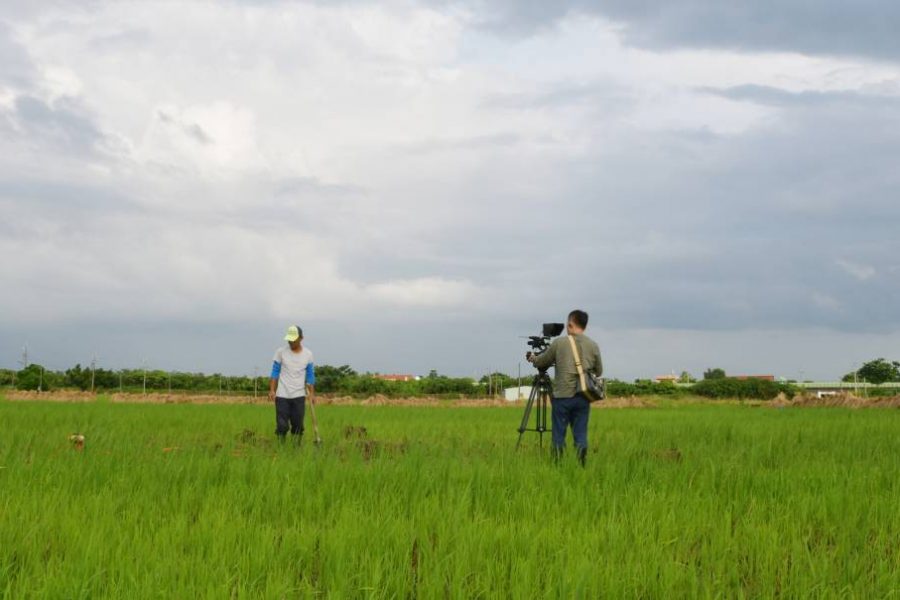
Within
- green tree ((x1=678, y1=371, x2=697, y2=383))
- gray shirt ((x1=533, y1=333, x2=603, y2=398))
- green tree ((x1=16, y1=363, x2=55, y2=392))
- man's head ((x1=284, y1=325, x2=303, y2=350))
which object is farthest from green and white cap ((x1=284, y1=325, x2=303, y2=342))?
green tree ((x1=678, y1=371, x2=697, y2=383))

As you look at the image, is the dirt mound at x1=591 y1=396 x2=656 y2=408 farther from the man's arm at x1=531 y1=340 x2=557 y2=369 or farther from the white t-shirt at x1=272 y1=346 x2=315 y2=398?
the man's arm at x1=531 y1=340 x2=557 y2=369

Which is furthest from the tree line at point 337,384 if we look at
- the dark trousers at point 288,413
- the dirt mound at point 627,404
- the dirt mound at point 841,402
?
the dark trousers at point 288,413

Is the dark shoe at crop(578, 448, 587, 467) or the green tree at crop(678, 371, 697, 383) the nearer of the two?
the dark shoe at crop(578, 448, 587, 467)

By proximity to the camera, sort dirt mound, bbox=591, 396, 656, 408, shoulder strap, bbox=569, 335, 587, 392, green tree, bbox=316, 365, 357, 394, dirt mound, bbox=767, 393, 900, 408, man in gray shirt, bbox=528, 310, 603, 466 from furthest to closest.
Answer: green tree, bbox=316, 365, 357, 394 < dirt mound, bbox=591, 396, 656, 408 < dirt mound, bbox=767, 393, 900, 408 < man in gray shirt, bbox=528, 310, 603, 466 < shoulder strap, bbox=569, 335, 587, 392

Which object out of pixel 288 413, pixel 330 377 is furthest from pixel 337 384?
pixel 288 413

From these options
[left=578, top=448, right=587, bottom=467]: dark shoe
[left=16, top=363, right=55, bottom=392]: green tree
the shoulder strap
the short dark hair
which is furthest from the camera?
[left=16, top=363, right=55, bottom=392]: green tree

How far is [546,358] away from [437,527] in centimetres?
433

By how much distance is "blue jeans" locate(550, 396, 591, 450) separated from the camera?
9109mm

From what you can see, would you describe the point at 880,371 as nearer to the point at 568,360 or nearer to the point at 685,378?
the point at 685,378

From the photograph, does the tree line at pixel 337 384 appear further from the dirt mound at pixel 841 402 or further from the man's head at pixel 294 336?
the man's head at pixel 294 336

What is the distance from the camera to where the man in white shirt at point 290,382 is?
10766 mm

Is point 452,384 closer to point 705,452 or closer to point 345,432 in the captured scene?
point 345,432

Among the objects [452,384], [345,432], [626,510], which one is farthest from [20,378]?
[626,510]

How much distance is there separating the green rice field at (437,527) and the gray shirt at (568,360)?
86cm
